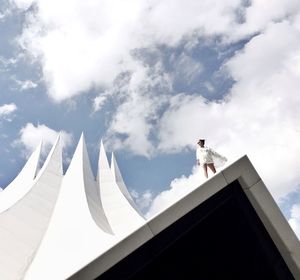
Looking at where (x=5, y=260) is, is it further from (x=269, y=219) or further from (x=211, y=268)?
(x=269, y=219)

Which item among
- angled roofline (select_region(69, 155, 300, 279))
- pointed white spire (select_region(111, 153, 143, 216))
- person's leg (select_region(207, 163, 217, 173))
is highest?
pointed white spire (select_region(111, 153, 143, 216))

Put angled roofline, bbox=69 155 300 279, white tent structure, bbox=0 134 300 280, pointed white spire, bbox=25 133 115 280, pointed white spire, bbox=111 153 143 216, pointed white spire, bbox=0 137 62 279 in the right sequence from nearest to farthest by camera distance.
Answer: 1. white tent structure, bbox=0 134 300 280
2. angled roofline, bbox=69 155 300 279
3. pointed white spire, bbox=25 133 115 280
4. pointed white spire, bbox=0 137 62 279
5. pointed white spire, bbox=111 153 143 216

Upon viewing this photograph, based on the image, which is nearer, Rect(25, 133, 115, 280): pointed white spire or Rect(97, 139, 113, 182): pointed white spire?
Rect(25, 133, 115, 280): pointed white spire

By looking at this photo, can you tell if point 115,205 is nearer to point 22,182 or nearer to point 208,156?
point 22,182

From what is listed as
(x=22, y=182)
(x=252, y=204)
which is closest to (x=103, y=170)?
(x=22, y=182)

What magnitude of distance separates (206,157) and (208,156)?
0.06 metres

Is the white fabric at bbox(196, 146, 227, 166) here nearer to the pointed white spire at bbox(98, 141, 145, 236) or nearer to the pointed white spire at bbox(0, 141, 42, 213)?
the pointed white spire at bbox(98, 141, 145, 236)

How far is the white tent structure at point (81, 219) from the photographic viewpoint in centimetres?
504

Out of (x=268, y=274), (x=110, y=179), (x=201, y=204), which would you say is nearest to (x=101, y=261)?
(x=201, y=204)

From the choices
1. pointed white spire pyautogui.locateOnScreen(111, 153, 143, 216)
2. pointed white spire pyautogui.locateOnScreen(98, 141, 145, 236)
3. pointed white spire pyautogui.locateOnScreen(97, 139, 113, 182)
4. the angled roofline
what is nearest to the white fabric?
the angled roofline

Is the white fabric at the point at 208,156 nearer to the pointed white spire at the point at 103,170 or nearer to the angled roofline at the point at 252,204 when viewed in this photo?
the angled roofline at the point at 252,204

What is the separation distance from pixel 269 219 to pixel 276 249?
54cm

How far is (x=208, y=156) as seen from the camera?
6742mm

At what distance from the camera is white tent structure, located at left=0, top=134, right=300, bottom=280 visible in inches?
198
